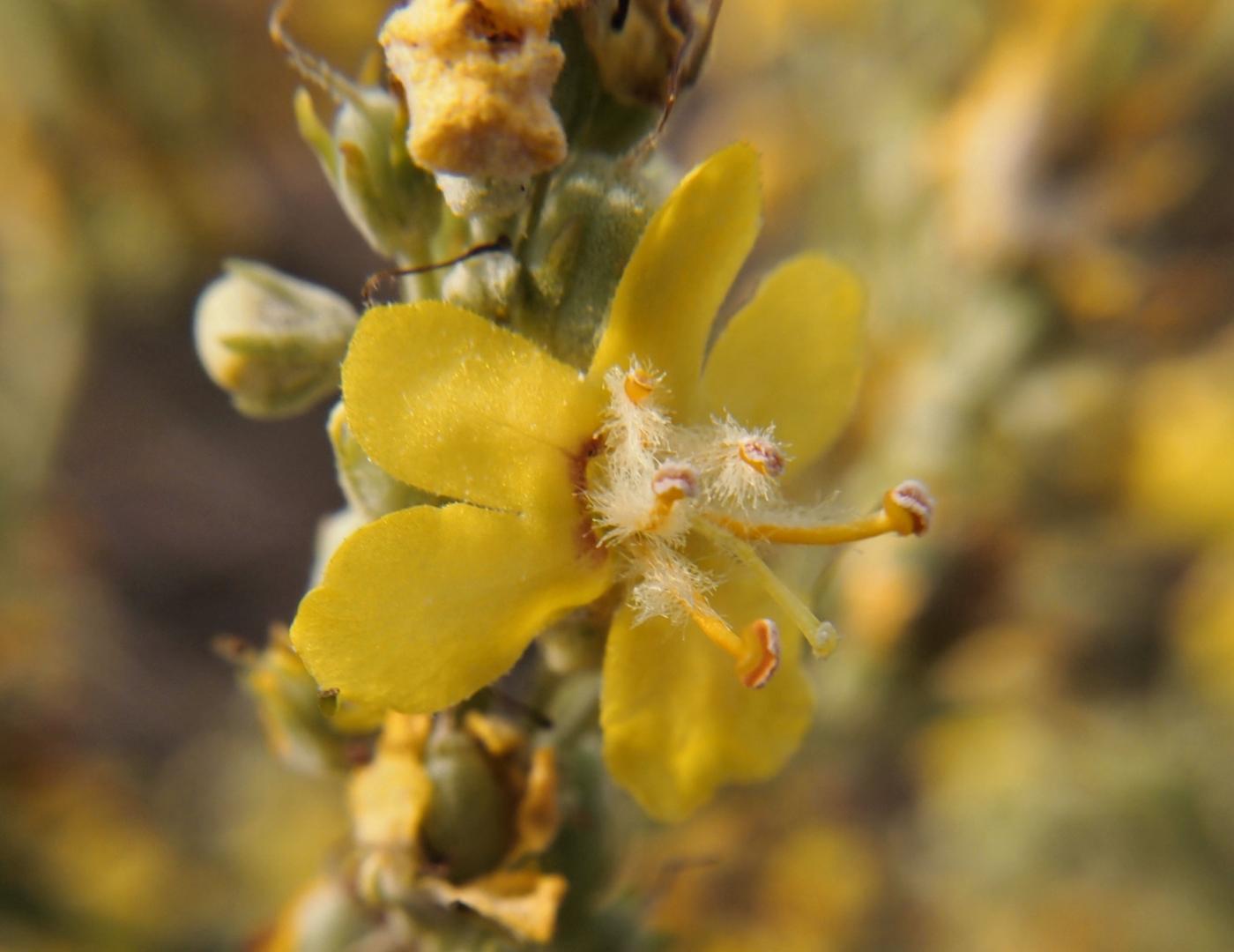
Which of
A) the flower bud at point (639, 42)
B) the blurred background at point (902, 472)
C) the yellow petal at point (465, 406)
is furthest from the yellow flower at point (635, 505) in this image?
the blurred background at point (902, 472)

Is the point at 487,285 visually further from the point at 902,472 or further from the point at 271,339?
the point at 902,472

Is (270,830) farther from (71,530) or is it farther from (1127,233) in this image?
A: (1127,233)

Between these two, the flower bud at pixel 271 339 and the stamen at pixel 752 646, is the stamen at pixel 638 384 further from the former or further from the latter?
the flower bud at pixel 271 339

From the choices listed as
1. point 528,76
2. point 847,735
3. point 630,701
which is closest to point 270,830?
point 847,735

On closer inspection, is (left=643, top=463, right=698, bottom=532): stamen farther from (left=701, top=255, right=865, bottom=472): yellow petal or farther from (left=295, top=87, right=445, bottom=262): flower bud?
(left=295, top=87, right=445, bottom=262): flower bud

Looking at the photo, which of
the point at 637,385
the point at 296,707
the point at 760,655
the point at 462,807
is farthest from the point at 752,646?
the point at 296,707

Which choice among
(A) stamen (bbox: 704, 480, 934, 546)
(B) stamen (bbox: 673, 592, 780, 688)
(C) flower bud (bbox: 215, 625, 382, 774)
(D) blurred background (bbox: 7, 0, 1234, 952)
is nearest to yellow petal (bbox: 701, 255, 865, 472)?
(A) stamen (bbox: 704, 480, 934, 546)

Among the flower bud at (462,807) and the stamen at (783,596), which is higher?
the stamen at (783,596)
